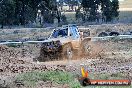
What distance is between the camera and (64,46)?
19484 mm

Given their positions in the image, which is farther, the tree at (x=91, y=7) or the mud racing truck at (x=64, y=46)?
the tree at (x=91, y=7)

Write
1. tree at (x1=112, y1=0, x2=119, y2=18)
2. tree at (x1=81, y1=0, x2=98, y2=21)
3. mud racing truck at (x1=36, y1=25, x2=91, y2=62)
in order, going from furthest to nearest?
tree at (x1=81, y1=0, x2=98, y2=21) < tree at (x1=112, y1=0, x2=119, y2=18) < mud racing truck at (x1=36, y1=25, x2=91, y2=62)

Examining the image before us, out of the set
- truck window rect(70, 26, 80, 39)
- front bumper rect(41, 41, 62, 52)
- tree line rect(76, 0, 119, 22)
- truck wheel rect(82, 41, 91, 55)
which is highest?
truck window rect(70, 26, 80, 39)

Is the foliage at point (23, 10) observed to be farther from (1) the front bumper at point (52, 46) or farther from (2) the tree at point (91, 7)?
(1) the front bumper at point (52, 46)

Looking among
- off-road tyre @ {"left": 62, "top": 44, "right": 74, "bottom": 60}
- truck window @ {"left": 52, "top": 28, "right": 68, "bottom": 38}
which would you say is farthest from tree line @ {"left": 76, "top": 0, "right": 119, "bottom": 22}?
off-road tyre @ {"left": 62, "top": 44, "right": 74, "bottom": 60}

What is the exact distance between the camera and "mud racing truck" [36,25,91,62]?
762 inches

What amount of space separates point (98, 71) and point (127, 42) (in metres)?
16.0

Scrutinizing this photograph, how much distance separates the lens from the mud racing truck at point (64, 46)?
19.3m

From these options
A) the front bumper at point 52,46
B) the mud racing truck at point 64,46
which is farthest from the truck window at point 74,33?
the front bumper at point 52,46

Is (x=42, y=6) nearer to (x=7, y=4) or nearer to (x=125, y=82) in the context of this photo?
(x=7, y=4)

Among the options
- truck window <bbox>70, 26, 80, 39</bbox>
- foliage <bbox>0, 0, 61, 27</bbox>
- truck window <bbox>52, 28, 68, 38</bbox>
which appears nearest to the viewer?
truck window <bbox>52, 28, 68, 38</bbox>

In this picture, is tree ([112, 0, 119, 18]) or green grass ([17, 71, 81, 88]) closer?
green grass ([17, 71, 81, 88])

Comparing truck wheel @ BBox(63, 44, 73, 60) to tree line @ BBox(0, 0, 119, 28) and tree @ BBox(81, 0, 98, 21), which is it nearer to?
tree line @ BBox(0, 0, 119, 28)

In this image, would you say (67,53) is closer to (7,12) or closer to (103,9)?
(7,12)
